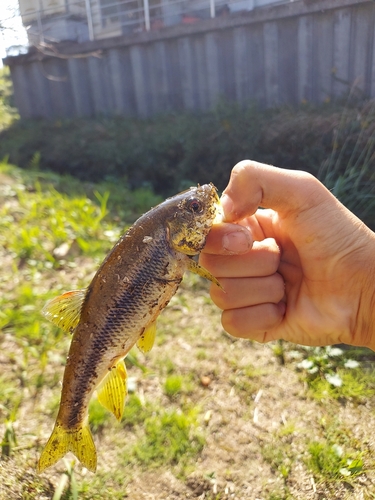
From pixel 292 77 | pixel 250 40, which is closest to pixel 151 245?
pixel 292 77

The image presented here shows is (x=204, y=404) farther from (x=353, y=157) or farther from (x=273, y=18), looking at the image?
(x=273, y=18)

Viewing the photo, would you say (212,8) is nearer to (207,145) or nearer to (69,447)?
(207,145)

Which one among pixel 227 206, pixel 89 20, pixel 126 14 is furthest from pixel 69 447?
pixel 89 20

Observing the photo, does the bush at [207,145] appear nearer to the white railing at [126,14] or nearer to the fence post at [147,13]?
the white railing at [126,14]

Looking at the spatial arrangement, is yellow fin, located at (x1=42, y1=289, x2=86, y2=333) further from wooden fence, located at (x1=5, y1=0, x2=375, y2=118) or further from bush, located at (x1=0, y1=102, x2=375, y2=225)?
wooden fence, located at (x1=5, y1=0, x2=375, y2=118)

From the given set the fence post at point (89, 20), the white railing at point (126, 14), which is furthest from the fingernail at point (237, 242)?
the fence post at point (89, 20)

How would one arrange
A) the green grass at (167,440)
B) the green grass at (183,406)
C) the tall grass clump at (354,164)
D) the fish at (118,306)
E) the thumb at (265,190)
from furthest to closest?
the tall grass clump at (354,164) → the green grass at (167,440) → the green grass at (183,406) → the thumb at (265,190) → the fish at (118,306)
